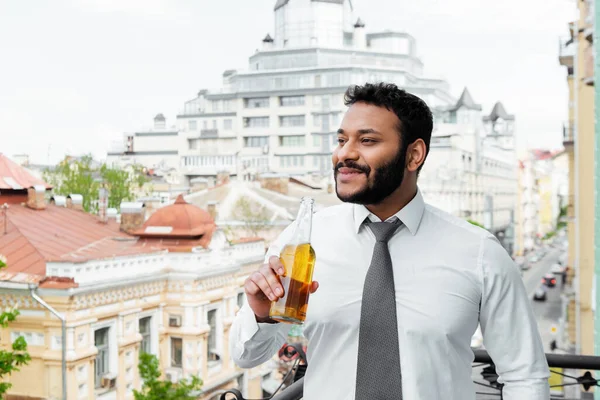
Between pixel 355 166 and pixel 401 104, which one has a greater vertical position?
pixel 401 104

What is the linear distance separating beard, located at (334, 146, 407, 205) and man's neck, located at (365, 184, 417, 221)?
32 millimetres

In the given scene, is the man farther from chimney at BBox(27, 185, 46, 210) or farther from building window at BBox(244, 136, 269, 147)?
building window at BBox(244, 136, 269, 147)

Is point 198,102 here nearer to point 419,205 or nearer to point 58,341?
point 58,341

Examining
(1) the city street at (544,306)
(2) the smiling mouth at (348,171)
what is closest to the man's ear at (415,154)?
(2) the smiling mouth at (348,171)

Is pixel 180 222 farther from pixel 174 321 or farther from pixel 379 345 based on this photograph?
pixel 379 345

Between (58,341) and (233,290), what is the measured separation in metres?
3.81

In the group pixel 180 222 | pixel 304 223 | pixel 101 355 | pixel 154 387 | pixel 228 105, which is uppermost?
pixel 228 105

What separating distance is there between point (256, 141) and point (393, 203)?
34766mm

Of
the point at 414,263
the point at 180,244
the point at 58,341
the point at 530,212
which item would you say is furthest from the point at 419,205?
the point at 530,212

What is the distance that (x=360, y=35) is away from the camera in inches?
1718

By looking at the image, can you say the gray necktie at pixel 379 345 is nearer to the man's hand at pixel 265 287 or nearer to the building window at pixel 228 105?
the man's hand at pixel 265 287

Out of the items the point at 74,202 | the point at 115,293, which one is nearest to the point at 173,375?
the point at 115,293

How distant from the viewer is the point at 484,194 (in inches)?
1310

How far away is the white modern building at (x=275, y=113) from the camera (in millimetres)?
34625
